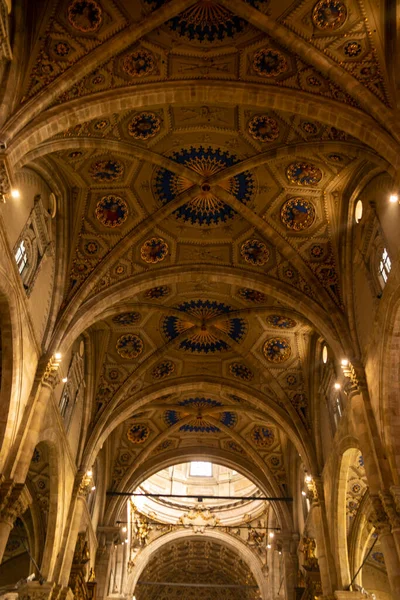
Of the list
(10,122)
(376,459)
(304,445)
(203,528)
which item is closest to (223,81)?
(10,122)

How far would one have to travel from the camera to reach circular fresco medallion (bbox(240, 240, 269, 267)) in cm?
1798

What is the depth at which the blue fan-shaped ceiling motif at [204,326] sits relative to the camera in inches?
827

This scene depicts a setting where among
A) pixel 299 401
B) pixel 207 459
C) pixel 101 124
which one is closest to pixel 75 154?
pixel 101 124

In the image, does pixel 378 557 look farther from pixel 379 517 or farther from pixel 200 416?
pixel 379 517

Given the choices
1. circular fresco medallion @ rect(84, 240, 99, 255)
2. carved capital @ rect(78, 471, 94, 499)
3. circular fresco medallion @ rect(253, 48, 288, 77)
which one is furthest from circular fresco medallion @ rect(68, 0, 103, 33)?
carved capital @ rect(78, 471, 94, 499)

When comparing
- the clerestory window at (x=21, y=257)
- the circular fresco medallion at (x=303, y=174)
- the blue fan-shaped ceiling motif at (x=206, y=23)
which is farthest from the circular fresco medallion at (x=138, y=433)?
the blue fan-shaped ceiling motif at (x=206, y=23)

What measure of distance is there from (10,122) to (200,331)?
12450 mm

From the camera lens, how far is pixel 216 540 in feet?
112

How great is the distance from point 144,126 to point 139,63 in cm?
212

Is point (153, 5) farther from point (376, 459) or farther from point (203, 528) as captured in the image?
point (203, 528)

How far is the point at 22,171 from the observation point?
45.8 ft

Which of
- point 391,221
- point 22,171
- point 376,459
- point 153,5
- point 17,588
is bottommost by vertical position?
point 17,588

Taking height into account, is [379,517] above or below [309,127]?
below

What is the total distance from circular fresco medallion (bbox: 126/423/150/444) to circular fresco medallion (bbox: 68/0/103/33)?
747 inches
